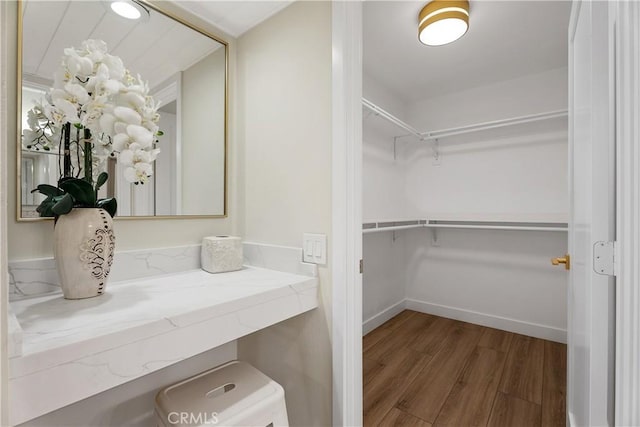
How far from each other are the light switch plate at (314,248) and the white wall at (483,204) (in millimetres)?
1375

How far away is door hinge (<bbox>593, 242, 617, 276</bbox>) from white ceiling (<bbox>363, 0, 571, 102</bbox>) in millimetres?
1580

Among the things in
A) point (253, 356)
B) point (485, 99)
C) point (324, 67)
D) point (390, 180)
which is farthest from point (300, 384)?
point (485, 99)

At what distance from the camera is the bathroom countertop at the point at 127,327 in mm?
611

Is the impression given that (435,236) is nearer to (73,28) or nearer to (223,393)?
(223,393)

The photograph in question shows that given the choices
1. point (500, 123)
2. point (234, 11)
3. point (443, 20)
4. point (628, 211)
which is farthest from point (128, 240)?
point (500, 123)

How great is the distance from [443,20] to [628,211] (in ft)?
4.77

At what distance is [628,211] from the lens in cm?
67

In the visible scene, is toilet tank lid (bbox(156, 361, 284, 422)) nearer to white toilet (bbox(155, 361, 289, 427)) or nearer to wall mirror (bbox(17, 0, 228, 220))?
white toilet (bbox(155, 361, 289, 427))

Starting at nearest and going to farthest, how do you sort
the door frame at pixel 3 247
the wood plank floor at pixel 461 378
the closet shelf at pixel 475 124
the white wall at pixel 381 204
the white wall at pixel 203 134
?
the door frame at pixel 3 247, the white wall at pixel 203 134, the wood plank floor at pixel 461 378, the closet shelf at pixel 475 124, the white wall at pixel 381 204

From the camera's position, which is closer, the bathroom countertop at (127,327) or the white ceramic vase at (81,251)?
the bathroom countertop at (127,327)

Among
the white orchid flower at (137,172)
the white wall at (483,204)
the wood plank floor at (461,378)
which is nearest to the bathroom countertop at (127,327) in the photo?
the white orchid flower at (137,172)

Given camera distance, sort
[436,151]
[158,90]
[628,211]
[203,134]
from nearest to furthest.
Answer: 1. [628,211]
2. [158,90]
3. [203,134]
4. [436,151]

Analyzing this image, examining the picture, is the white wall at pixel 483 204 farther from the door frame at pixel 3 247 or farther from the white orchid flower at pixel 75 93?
the door frame at pixel 3 247

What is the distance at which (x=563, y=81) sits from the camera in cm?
238
